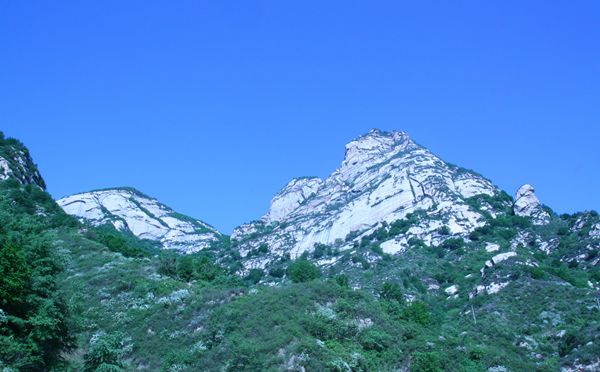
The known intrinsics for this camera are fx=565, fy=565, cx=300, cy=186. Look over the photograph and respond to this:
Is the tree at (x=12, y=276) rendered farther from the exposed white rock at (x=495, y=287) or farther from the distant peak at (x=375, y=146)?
the distant peak at (x=375, y=146)

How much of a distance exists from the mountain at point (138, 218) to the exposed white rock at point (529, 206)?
7638 cm

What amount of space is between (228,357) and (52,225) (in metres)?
36.0

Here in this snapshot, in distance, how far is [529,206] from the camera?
10012cm

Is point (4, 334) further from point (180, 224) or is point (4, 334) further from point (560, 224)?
point (180, 224)

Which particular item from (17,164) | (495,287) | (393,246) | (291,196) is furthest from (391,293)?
(291,196)

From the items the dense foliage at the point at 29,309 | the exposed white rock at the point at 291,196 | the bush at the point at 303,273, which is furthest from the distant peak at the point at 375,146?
the dense foliage at the point at 29,309

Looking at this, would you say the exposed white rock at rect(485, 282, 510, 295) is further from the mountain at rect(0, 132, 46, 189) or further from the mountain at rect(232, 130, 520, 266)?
the mountain at rect(0, 132, 46, 189)

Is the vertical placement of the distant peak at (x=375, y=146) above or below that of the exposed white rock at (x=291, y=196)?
above

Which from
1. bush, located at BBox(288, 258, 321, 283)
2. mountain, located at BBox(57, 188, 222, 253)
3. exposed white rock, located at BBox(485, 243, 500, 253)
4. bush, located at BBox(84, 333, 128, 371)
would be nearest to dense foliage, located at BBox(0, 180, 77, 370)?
bush, located at BBox(84, 333, 128, 371)

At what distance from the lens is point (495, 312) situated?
56.1 m

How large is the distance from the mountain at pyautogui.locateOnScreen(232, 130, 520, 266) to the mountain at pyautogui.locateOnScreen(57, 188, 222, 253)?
1401 centimetres

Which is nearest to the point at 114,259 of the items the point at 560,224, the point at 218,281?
the point at 218,281

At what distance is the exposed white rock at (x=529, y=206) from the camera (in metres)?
97.1

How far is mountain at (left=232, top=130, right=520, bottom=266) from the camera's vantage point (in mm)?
95625
